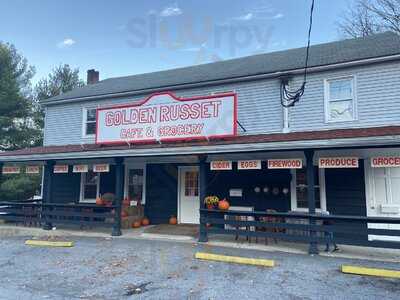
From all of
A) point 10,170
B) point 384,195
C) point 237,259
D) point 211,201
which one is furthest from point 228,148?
point 10,170

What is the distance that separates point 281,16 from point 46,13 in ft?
54.5

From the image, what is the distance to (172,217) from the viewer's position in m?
12.4

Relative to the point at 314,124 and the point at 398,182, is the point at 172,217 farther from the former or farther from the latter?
the point at 398,182

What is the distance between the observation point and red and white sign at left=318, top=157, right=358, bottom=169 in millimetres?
7734

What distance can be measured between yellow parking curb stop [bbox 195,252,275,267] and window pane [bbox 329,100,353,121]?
5.49 m

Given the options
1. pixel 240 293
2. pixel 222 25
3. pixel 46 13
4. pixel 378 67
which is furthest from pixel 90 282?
pixel 46 13

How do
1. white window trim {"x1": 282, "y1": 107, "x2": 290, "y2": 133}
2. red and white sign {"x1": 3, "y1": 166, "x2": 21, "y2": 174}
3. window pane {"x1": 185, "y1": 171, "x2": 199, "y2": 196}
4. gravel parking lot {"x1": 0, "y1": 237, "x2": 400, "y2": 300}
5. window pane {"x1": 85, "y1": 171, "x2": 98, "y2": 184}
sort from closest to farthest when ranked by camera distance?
gravel parking lot {"x1": 0, "y1": 237, "x2": 400, "y2": 300} → white window trim {"x1": 282, "y1": 107, "x2": 290, "y2": 133} → window pane {"x1": 185, "y1": 171, "x2": 199, "y2": 196} → red and white sign {"x1": 3, "y1": 166, "x2": 21, "y2": 174} → window pane {"x1": 85, "y1": 171, "x2": 98, "y2": 184}

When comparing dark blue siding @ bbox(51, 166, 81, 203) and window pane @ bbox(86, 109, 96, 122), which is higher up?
window pane @ bbox(86, 109, 96, 122)

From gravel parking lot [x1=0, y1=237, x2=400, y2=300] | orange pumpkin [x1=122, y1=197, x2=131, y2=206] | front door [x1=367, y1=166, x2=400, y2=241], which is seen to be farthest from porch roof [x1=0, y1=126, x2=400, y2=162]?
gravel parking lot [x1=0, y1=237, x2=400, y2=300]

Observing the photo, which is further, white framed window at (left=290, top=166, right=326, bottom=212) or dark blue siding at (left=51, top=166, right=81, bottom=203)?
dark blue siding at (left=51, top=166, right=81, bottom=203)

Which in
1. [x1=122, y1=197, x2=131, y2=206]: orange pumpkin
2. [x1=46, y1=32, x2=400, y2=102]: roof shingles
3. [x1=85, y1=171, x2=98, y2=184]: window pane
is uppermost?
[x1=46, y1=32, x2=400, y2=102]: roof shingles

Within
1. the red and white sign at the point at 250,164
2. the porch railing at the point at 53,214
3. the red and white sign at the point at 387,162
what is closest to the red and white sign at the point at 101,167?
the porch railing at the point at 53,214

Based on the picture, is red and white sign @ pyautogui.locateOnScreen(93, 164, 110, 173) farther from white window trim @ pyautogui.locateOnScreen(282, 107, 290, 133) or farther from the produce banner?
white window trim @ pyautogui.locateOnScreen(282, 107, 290, 133)

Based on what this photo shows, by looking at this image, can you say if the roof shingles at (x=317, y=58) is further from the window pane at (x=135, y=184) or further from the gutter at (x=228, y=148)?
the gutter at (x=228, y=148)
